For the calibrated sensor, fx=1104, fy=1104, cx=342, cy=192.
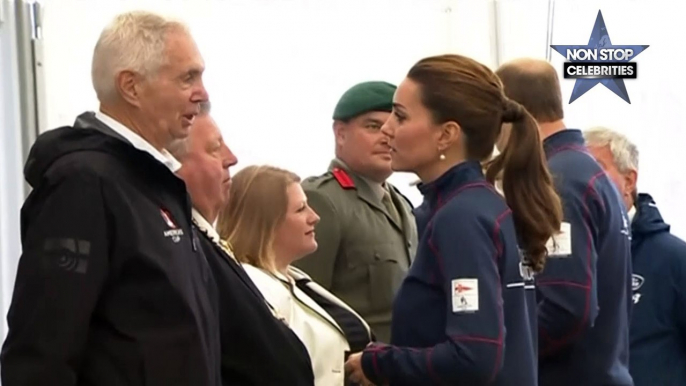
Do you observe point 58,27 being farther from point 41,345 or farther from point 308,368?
point 41,345

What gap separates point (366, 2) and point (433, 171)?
2.09 m

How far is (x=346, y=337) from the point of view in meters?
2.56

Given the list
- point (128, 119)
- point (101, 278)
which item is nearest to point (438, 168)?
point (128, 119)

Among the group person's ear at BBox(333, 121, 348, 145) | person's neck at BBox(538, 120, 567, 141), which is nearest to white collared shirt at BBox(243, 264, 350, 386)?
person's neck at BBox(538, 120, 567, 141)

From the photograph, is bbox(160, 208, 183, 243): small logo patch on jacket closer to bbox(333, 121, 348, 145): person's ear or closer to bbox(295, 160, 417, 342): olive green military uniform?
bbox(295, 160, 417, 342): olive green military uniform

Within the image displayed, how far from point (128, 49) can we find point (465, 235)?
0.71 m

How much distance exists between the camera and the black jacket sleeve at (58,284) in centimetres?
170

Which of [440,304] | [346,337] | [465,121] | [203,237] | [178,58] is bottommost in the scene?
[346,337]

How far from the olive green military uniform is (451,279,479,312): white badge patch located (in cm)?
100

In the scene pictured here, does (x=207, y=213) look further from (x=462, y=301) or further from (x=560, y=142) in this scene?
(x=560, y=142)

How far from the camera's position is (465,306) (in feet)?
6.77

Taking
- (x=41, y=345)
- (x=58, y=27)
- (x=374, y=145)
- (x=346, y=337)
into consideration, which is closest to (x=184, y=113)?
(x=41, y=345)

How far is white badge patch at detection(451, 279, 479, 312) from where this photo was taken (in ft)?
6.75

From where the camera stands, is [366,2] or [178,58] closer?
[178,58]
